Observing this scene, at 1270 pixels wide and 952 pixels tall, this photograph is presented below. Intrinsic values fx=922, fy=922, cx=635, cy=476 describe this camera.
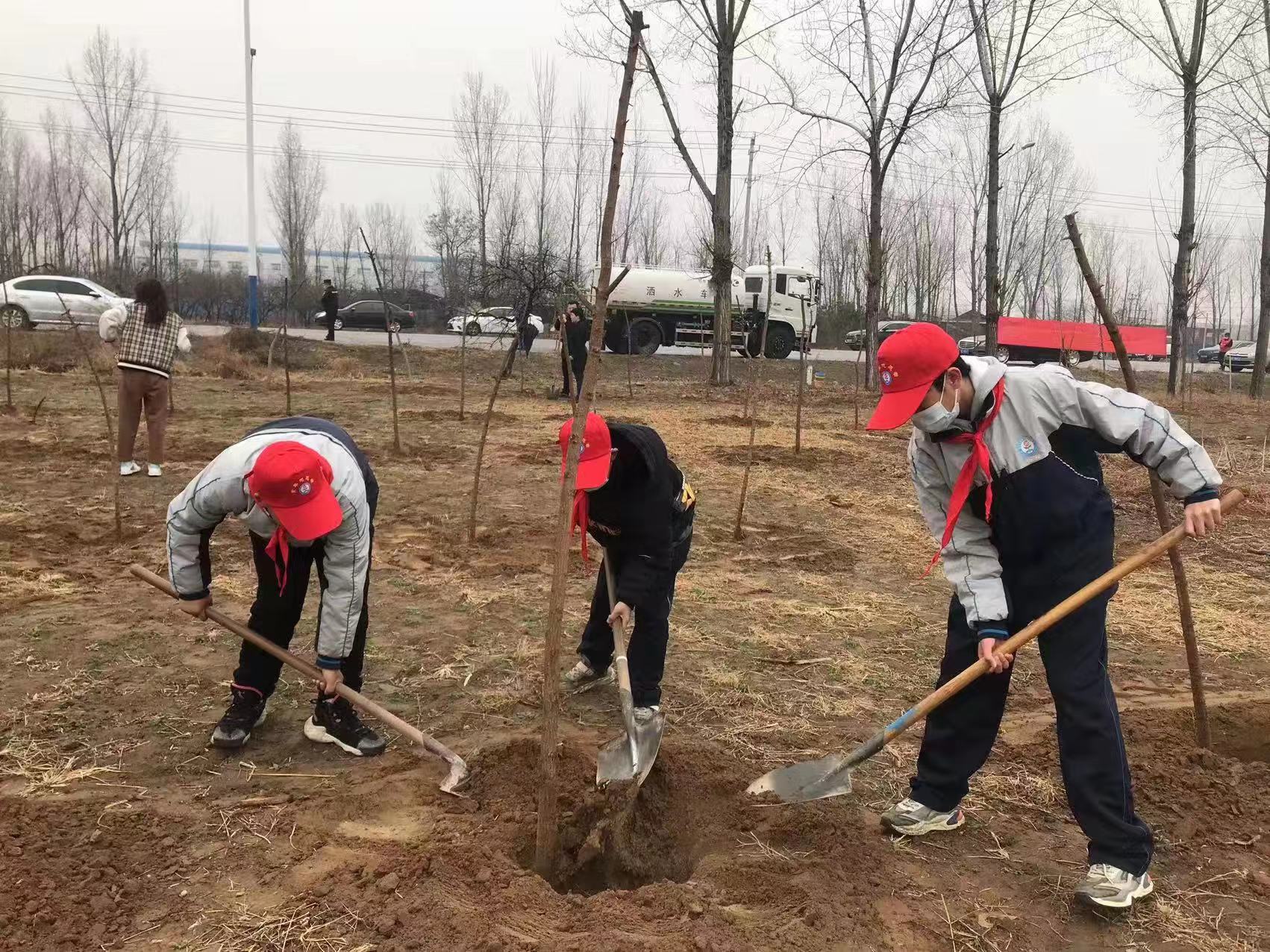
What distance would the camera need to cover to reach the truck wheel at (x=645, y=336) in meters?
23.3

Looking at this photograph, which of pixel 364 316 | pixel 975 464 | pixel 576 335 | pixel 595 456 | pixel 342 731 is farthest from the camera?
pixel 364 316

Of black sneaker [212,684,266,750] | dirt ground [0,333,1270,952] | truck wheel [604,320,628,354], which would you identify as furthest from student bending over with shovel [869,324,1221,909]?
truck wheel [604,320,628,354]

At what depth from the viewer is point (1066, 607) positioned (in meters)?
2.41

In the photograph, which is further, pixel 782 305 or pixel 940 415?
pixel 782 305

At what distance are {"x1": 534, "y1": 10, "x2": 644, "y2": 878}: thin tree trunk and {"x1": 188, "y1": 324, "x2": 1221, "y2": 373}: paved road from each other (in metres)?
19.6

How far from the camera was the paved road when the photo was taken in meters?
23.0

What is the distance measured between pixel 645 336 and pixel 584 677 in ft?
65.8

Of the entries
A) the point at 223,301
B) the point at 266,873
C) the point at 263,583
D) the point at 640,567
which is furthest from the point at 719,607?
the point at 223,301

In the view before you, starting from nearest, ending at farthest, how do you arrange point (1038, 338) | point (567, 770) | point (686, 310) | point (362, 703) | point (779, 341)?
point (362, 703)
point (567, 770)
point (779, 341)
point (686, 310)
point (1038, 338)

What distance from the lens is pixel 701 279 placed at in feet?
80.5

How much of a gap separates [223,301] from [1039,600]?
117ft

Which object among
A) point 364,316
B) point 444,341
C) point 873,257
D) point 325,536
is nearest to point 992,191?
point 873,257

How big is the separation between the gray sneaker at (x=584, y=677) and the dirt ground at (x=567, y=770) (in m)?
0.17

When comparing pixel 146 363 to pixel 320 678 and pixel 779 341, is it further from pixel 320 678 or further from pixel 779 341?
pixel 779 341
